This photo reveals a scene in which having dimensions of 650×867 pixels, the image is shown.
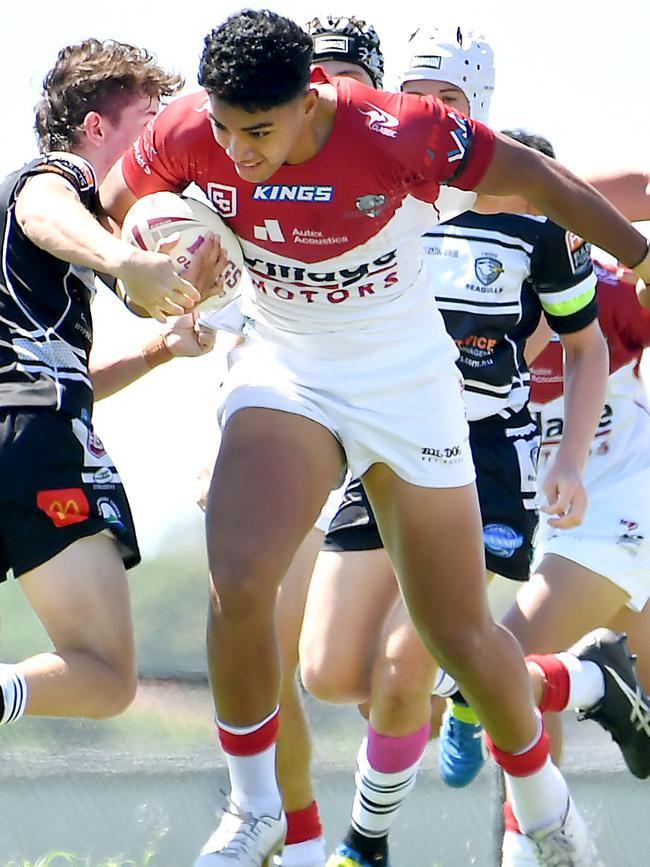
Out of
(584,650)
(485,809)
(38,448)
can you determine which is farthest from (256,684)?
(485,809)

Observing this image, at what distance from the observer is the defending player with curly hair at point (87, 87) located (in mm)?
4684

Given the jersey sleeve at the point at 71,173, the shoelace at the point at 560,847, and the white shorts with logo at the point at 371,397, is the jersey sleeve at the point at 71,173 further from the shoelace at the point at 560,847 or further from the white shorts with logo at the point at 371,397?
the shoelace at the point at 560,847

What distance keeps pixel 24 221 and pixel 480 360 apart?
1.58 metres

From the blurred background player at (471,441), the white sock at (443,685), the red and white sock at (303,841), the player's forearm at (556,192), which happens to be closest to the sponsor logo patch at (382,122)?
the player's forearm at (556,192)

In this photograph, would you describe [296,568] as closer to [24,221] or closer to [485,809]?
[24,221]

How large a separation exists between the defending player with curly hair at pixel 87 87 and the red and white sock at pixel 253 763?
2.11 metres

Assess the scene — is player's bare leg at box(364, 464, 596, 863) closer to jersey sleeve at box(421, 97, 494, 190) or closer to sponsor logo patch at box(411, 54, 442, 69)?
jersey sleeve at box(421, 97, 494, 190)

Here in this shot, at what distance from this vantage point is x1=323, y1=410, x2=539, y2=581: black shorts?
4.82 meters

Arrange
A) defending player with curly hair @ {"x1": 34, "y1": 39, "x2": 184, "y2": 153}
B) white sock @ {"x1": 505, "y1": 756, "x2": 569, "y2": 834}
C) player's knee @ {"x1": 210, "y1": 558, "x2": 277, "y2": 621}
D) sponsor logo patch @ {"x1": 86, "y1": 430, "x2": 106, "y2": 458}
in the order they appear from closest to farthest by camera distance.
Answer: player's knee @ {"x1": 210, "y1": 558, "x2": 277, "y2": 621}
white sock @ {"x1": 505, "y1": 756, "x2": 569, "y2": 834}
sponsor logo patch @ {"x1": 86, "y1": 430, "x2": 106, "y2": 458}
defending player with curly hair @ {"x1": 34, "y1": 39, "x2": 184, "y2": 153}

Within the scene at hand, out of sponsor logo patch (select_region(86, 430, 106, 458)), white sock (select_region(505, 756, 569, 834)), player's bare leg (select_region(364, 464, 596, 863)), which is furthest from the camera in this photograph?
sponsor logo patch (select_region(86, 430, 106, 458))

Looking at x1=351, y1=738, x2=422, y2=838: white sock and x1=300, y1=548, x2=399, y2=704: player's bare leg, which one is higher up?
x1=300, y1=548, x2=399, y2=704: player's bare leg

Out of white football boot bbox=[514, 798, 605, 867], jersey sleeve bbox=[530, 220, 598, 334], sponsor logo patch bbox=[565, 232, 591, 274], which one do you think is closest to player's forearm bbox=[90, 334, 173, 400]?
jersey sleeve bbox=[530, 220, 598, 334]

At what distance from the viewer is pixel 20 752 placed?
6.98m

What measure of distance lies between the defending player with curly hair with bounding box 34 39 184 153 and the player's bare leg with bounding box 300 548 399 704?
164 centimetres
